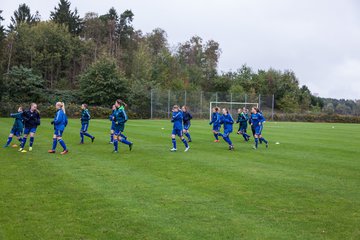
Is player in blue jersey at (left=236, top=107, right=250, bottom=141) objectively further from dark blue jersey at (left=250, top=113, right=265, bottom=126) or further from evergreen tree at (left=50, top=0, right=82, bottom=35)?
evergreen tree at (left=50, top=0, right=82, bottom=35)

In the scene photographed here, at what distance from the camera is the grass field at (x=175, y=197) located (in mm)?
6824

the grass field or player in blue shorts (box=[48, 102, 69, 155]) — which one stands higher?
player in blue shorts (box=[48, 102, 69, 155])

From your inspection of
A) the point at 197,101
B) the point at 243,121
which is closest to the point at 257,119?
the point at 243,121

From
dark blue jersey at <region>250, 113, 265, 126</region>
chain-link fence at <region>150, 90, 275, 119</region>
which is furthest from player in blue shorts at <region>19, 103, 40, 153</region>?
chain-link fence at <region>150, 90, 275, 119</region>

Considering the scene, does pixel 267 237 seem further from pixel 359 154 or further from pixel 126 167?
pixel 359 154

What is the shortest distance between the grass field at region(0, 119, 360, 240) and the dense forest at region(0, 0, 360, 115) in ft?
135

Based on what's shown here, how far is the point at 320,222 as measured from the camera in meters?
7.36

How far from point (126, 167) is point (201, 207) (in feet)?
16.6

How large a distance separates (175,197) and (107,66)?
4944 cm

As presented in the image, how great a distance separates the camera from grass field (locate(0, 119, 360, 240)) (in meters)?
6.82

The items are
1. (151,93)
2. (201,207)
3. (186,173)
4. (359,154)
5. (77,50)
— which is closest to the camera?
(201,207)

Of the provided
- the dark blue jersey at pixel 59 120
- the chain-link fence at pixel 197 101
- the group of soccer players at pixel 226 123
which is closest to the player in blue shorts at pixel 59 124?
the dark blue jersey at pixel 59 120

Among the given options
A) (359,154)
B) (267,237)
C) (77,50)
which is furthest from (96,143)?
(77,50)

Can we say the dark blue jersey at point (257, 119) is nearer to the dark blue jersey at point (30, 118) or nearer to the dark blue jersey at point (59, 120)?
the dark blue jersey at point (59, 120)
